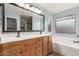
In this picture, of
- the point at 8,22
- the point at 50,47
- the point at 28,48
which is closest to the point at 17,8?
the point at 8,22

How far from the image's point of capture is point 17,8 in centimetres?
184

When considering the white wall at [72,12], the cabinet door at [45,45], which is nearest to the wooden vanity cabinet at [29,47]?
the cabinet door at [45,45]

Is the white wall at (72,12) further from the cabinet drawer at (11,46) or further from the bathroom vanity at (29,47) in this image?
the cabinet drawer at (11,46)

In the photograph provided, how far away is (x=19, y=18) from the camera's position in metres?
1.86

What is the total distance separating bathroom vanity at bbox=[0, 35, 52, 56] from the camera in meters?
1.26

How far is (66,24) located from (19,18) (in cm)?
106

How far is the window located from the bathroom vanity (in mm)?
553

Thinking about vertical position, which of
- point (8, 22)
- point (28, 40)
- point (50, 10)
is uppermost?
point (50, 10)

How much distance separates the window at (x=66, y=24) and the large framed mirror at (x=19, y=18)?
2.01 ft

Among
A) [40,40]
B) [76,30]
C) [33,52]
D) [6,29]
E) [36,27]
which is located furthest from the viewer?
[36,27]

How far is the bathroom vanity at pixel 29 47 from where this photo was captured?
126cm

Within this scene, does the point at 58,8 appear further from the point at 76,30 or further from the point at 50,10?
the point at 76,30

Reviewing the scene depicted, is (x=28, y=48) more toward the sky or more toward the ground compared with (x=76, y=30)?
more toward the ground

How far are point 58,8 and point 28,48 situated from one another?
1.11 m
